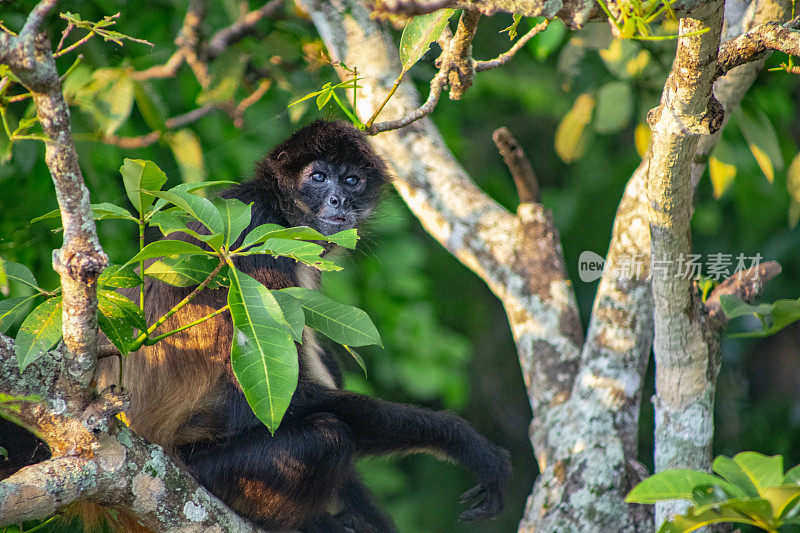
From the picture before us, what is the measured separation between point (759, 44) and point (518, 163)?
1684mm

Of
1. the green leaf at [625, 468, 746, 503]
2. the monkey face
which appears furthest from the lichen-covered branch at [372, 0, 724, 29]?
the monkey face

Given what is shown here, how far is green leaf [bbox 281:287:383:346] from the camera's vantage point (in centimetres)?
221

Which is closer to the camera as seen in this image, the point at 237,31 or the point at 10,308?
the point at 10,308

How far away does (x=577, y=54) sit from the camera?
185 inches

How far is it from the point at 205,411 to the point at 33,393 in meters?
1.11

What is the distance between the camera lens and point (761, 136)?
12.7 ft

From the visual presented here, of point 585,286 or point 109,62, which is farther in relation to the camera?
point 585,286

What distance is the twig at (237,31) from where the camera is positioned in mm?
4922

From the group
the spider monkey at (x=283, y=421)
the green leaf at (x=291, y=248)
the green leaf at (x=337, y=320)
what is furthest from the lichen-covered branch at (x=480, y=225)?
the green leaf at (x=291, y=248)

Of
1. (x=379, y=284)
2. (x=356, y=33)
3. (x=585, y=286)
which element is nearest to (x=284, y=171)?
(x=356, y=33)

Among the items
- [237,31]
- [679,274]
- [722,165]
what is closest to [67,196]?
[679,274]

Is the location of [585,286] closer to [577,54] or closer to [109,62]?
[577,54]

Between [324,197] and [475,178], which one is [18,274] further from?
[475,178]

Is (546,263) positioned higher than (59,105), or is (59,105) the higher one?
(59,105)
